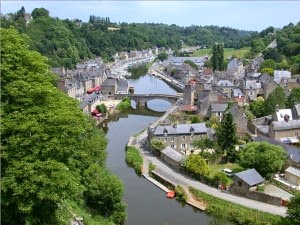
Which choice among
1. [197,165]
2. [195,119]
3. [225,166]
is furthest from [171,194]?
[195,119]

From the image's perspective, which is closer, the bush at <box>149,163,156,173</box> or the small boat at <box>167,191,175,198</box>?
Result: the small boat at <box>167,191,175,198</box>

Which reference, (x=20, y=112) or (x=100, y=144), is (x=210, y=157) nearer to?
(x=100, y=144)

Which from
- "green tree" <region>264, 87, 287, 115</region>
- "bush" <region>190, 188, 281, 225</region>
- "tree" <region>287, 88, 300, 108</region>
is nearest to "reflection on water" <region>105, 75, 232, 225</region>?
"bush" <region>190, 188, 281, 225</region>

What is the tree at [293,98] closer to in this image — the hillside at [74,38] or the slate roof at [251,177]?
the slate roof at [251,177]

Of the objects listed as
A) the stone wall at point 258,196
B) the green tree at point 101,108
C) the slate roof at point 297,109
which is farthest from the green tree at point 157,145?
the green tree at point 101,108

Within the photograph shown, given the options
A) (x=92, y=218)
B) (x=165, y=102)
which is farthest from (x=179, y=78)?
(x=92, y=218)

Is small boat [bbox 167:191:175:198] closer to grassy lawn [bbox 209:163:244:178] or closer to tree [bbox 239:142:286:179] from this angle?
grassy lawn [bbox 209:163:244:178]
